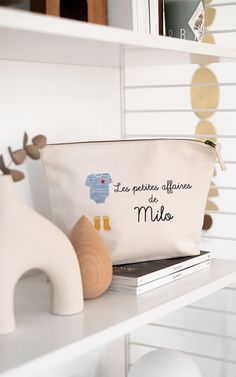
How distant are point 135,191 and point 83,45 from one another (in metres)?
0.30

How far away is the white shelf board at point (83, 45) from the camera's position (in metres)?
0.83

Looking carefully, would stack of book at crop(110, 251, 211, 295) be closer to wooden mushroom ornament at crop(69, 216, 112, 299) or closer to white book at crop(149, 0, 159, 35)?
wooden mushroom ornament at crop(69, 216, 112, 299)

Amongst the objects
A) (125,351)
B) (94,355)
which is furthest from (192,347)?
(94,355)

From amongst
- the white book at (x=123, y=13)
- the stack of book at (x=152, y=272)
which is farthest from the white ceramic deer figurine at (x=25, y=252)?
the white book at (x=123, y=13)

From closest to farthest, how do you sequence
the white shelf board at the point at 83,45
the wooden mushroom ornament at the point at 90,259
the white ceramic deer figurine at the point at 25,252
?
the white shelf board at the point at 83,45
the white ceramic deer figurine at the point at 25,252
the wooden mushroom ornament at the point at 90,259

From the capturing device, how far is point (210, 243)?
1860 mm

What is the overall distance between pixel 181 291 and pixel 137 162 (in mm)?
243

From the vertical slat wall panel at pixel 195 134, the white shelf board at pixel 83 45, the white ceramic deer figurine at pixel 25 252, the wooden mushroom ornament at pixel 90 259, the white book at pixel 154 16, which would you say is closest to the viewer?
the white shelf board at pixel 83 45

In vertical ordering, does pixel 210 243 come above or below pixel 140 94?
below

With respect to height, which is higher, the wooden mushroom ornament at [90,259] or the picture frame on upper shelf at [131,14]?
the picture frame on upper shelf at [131,14]

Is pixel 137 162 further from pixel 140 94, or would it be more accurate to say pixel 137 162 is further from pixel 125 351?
pixel 125 351

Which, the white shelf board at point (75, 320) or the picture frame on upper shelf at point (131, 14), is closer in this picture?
the white shelf board at point (75, 320)

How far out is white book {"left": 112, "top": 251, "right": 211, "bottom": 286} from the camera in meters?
1.17

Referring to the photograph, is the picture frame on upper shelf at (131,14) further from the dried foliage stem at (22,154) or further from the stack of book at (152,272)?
the stack of book at (152,272)
